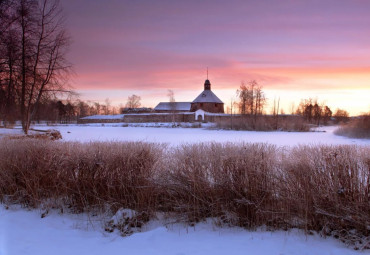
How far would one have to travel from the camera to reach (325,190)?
177 inches

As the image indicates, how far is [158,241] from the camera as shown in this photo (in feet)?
14.9

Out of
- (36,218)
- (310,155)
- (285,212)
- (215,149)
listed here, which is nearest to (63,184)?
(36,218)

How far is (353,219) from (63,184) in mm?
5501

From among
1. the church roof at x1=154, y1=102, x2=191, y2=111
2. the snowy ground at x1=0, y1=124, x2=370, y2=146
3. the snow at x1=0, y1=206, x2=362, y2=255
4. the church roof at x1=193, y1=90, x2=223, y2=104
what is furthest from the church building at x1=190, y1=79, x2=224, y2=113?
the snow at x1=0, y1=206, x2=362, y2=255

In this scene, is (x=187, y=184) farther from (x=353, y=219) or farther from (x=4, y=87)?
(x=4, y=87)

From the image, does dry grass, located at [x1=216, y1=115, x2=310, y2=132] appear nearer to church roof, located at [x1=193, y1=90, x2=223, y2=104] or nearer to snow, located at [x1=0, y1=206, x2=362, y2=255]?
snow, located at [x1=0, y1=206, x2=362, y2=255]

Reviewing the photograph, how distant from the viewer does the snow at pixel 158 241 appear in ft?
13.7

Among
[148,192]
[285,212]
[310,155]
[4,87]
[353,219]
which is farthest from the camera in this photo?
[4,87]

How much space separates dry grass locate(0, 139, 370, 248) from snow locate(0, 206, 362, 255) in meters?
0.25

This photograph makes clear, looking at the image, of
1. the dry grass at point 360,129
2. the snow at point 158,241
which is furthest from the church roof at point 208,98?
the snow at point 158,241

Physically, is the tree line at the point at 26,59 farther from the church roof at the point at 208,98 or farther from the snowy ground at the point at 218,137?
the church roof at the point at 208,98

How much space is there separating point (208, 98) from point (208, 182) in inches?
2894

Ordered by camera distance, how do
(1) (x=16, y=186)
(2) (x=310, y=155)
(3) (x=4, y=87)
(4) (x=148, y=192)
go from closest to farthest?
1. (2) (x=310, y=155)
2. (4) (x=148, y=192)
3. (1) (x=16, y=186)
4. (3) (x=4, y=87)

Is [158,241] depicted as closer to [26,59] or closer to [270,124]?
[26,59]
